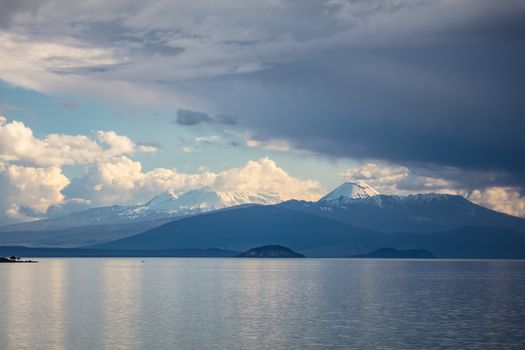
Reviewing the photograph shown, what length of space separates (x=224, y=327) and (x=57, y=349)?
72.0 feet

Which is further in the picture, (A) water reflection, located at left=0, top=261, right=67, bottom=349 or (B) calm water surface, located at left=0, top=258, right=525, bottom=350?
(A) water reflection, located at left=0, top=261, right=67, bottom=349

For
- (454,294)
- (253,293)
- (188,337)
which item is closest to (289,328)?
(188,337)

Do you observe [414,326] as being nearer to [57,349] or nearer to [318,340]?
[318,340]

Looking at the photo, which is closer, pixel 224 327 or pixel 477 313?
pixel 224 327

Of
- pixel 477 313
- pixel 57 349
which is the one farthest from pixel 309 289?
pixel 57 349

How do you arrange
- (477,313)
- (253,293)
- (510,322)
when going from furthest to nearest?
(253,293), (477,313), (510,322)

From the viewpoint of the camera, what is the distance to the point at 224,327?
85.6 m

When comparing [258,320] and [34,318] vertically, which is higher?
[34,318]

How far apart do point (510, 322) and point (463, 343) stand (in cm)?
2053

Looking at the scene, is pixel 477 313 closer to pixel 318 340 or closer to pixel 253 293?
pixel 318 340

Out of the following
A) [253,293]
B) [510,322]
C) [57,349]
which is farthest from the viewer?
[253,293]

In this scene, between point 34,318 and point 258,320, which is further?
point 34,318

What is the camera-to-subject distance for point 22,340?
7500 cm

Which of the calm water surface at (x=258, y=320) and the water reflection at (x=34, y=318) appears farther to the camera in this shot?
the water reflection at (x=34, y=318)
